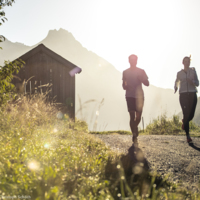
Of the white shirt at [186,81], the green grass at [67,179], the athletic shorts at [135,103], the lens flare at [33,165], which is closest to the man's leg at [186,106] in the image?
the white shirt at [186,81]

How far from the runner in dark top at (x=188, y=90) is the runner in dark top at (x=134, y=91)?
122cm

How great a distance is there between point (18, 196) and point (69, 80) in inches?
395

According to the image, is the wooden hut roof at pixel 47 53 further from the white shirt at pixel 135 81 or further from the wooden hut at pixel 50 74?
the white shirt at pixel 135 81

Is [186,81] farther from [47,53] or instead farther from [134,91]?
[47,53]

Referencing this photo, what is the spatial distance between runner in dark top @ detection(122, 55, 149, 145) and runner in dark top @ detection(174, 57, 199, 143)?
122cm

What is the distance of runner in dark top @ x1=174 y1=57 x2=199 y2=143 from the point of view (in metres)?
5.07

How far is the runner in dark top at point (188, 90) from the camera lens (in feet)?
16.6

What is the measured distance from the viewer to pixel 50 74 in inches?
427

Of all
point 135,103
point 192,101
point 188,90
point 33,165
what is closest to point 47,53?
point 135,103

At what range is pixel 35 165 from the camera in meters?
1.80

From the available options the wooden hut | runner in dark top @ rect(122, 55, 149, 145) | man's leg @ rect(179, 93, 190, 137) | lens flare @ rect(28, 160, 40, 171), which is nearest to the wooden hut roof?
the wooden hut

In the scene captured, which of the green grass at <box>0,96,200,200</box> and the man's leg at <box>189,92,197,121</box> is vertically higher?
the man's leg at <box>189,92,197,121</box>

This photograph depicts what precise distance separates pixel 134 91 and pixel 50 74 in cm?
729

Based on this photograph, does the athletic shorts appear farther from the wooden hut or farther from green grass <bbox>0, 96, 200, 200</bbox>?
A: the wooden hut
